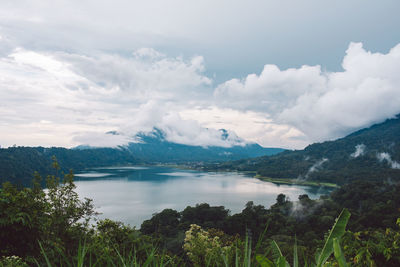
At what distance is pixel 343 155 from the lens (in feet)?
367

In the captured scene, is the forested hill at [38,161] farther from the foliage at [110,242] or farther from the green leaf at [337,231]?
the green leaf at [337,231]

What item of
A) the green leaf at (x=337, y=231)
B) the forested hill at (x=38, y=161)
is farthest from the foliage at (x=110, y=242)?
the forested hill at (x=38, y=161)

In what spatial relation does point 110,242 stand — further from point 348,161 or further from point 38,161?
point 348,161

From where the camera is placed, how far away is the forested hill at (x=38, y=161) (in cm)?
7053

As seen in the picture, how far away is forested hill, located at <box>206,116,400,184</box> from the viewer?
7912 centimetres

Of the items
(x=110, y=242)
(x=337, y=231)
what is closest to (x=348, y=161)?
(x=110, y=242)

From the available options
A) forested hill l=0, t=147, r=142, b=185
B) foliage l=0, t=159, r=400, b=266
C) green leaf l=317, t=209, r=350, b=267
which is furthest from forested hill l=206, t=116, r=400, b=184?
green leaf l=317, t=209, r=350, b=267

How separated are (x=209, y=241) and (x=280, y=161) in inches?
4638

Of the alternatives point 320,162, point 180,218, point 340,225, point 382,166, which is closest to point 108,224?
point 340,225

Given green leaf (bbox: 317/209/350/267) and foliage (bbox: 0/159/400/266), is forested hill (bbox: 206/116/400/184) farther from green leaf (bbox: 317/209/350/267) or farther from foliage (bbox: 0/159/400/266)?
green leaf (bbox: 317/209/350/267)

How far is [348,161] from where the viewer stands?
335 ft

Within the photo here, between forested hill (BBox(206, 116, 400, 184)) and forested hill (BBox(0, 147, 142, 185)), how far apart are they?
68.5 metres

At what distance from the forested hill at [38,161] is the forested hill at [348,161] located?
68495 millimetres

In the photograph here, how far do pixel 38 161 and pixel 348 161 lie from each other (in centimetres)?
11319
